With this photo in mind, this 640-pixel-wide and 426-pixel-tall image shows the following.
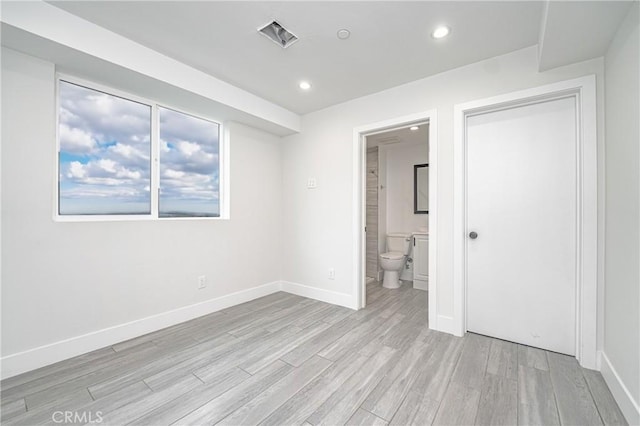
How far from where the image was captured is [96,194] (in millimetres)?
2307

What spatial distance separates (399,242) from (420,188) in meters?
1.01

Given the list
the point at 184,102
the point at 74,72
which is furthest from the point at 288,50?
the point at 74,72

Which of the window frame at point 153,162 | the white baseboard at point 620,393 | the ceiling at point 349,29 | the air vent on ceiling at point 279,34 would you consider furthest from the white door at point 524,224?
the window frame at point 153,162

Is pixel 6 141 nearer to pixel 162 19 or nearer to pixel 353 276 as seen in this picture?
pixel 162 19

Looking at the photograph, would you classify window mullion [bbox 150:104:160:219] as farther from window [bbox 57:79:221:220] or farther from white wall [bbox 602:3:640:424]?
white wall [bbox 602:3:640:424]

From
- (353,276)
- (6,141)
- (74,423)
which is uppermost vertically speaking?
(6,141)

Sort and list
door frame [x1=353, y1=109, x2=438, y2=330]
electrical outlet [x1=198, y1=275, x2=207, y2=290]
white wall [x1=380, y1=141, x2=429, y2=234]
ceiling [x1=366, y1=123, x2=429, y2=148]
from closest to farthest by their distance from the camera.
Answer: door frame [x1=353, y1=109, x2=438, y2=330]
electrical outlet [x1=198, y1=275, x2=207, y2=290]
ceiling [x1=366, y1=123, x2=429, y2=148]
white wall [x1=380, y1=141, x2=429, y2=234]

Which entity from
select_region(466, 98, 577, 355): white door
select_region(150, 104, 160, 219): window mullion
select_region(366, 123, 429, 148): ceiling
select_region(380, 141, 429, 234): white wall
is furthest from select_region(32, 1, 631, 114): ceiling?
select_region(380, 141, 429, 234): white wall

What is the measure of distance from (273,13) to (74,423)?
2736 millimetres

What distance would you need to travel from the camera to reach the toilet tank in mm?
4383

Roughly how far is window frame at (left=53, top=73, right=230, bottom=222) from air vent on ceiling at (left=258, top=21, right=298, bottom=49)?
4.67ft

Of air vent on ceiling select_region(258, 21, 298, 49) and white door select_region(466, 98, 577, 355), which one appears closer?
air vent on ceiling select_region(258, 21, 298, 49)

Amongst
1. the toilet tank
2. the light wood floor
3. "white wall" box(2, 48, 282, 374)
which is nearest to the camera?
the light wood floor

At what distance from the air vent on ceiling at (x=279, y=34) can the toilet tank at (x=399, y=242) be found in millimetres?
3354
